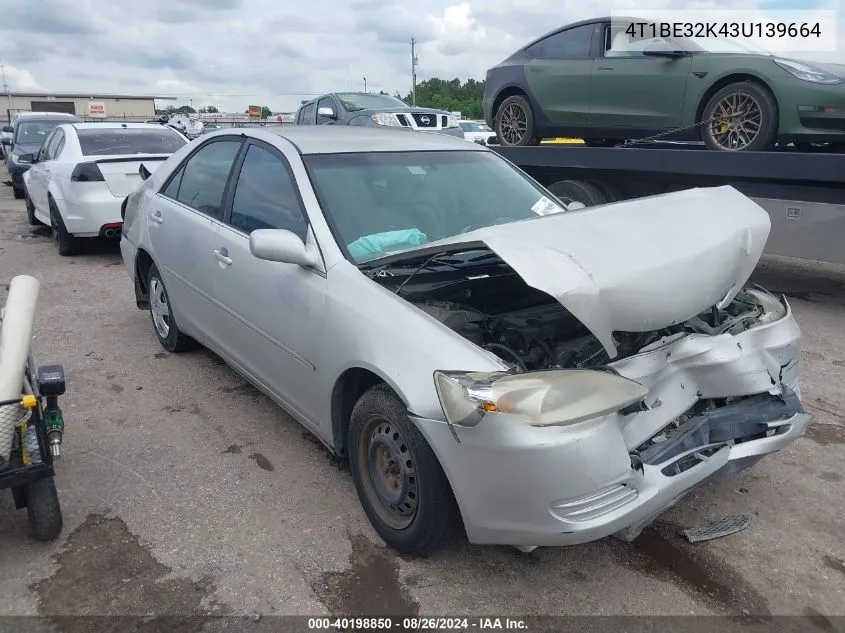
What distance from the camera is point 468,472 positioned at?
249cm

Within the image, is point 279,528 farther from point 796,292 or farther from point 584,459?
point 796,292

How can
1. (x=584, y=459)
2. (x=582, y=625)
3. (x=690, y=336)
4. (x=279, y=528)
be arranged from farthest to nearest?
1. (x=279, y=528)
2. (x=690, y=336)
3. (x=582, y=625)
4. (x=584, y=459)

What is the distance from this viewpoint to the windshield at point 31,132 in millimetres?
15719

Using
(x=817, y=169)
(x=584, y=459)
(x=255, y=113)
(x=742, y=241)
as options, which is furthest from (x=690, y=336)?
(x=255, y=113)

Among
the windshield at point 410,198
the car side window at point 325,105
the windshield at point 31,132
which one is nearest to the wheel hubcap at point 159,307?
the windshield at point 410,198

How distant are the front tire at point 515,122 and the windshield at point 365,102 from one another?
4746 mm

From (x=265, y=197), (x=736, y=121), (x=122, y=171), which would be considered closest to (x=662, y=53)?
(x=736, y=121)

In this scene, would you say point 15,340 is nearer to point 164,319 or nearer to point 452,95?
point 164,319

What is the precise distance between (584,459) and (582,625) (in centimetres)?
66

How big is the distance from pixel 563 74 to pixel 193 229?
4.82 meters

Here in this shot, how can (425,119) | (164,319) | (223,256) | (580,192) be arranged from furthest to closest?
(425,119) → (580,192) → (164,319) → (223,256)

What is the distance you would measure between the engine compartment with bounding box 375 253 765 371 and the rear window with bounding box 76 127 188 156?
6807 mm

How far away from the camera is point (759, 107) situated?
6324mm

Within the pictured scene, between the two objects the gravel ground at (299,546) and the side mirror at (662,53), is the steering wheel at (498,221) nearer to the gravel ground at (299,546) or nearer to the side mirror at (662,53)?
the gravel ground at (299,546)
